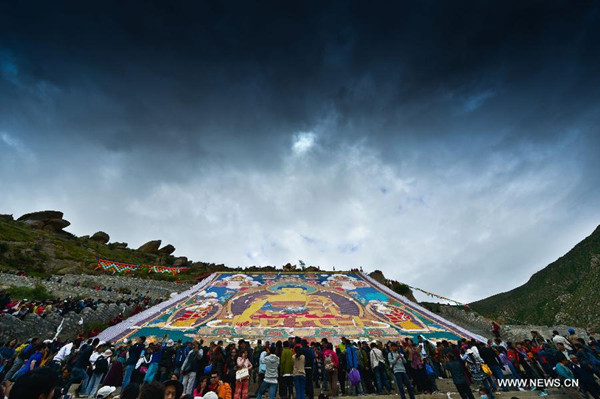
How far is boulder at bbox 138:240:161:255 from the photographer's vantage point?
50000mm

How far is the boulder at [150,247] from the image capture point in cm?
5000

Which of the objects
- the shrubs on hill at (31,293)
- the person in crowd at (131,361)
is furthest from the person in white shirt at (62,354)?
the shrubs on hill at (31,293)

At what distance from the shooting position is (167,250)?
52.2m

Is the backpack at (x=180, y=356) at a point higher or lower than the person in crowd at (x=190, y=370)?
higher

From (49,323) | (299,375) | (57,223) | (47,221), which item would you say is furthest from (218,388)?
(47,221)

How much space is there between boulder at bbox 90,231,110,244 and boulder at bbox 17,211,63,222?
24.7 feet

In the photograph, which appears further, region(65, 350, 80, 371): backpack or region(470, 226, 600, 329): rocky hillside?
region(470, 226, 600, 329): rocky hillside

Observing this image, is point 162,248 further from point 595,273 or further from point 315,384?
point 595,273

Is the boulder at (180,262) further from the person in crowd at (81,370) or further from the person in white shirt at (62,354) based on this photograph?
the person in crowd at (81,370)

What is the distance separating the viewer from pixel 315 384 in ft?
27.3

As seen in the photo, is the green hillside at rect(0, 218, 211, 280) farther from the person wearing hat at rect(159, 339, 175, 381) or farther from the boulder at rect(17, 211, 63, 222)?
the person wearing hat at rect(159, 339, 175, 381)

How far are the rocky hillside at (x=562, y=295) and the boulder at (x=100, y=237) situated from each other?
67424 mm

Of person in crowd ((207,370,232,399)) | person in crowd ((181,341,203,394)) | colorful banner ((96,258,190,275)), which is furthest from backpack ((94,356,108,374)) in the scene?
colorful banner ((96,258,190,275))

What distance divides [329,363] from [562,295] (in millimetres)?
40306
